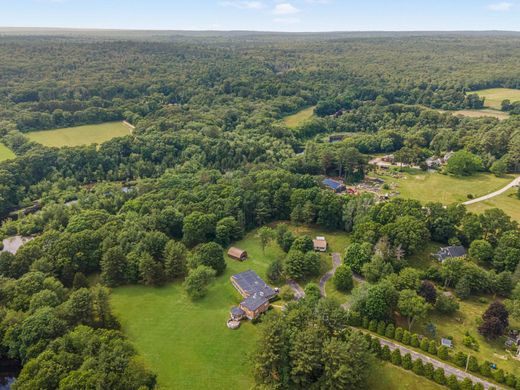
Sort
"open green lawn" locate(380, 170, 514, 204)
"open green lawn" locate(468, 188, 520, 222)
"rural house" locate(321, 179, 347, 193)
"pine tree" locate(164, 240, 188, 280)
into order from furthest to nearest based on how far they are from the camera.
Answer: "rural house" locate(321, 179, 347, 193) → "open green lawn" locate(380, 170, 514, 204) → "open green lawn" locate(468, 188, 520, 222) → "pine tree" locate(164, 240, 188, 280)

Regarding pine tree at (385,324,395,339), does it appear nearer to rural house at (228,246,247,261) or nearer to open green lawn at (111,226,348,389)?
open green lawn at (111,226,348,389)

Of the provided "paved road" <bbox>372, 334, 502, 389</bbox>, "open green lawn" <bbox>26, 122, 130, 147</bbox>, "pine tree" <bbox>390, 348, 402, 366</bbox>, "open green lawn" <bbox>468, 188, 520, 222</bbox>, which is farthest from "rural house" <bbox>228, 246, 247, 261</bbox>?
"open green lawn" <bbox>26, 122, 130, 147</bbox>

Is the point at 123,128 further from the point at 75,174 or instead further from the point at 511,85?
the point at 511,85

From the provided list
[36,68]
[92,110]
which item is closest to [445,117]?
[92,110]

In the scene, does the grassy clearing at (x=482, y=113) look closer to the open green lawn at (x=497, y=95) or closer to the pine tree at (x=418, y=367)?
the open green lawn at (x=497, y=95)

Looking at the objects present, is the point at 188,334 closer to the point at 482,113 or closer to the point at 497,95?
the point at 482,113

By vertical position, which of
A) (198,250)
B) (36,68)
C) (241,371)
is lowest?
(241,371)

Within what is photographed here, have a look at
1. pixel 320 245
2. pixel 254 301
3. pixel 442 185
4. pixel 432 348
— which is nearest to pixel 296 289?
pixel 254 301
